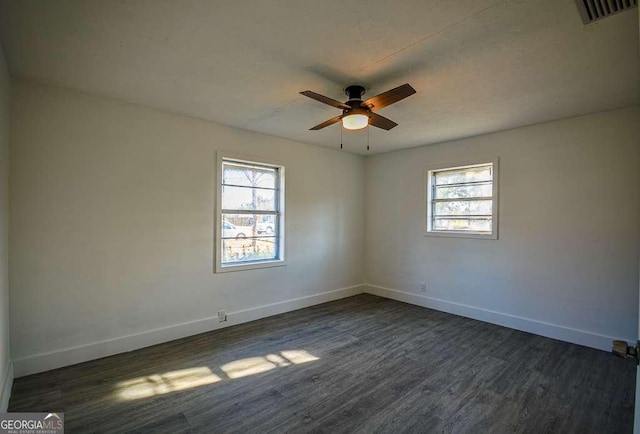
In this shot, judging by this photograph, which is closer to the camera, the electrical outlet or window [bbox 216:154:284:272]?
the electrical outlet

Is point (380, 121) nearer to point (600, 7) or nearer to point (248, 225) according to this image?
point (600, 7)

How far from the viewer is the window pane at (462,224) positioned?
14.4ft

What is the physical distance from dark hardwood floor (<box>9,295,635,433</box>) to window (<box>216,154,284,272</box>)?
1.02m

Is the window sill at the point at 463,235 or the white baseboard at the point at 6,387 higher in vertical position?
the window sill at the point at 463,235

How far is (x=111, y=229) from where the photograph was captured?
10.4ft

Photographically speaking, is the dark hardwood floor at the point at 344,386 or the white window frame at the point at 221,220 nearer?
the dark hardwood floor at the point at 344,386

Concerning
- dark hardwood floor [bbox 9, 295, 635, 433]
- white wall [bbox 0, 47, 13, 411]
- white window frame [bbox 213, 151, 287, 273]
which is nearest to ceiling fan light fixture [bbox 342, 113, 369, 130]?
white window frame [bbox 213, 151, 287, 273]

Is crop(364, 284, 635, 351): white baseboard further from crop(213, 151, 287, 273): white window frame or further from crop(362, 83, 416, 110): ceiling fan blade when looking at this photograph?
crop(362, 83, 416, 110): ceiling fan blade

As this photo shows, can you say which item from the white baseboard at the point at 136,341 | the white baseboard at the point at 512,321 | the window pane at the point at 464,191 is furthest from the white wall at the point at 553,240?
the white baseboard at the point at 136,341

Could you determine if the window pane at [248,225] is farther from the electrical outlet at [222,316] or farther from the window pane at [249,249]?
the electrical outlet at [222,316]

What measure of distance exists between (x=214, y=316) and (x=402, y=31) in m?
3.63

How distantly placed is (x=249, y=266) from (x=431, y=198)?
119 inches

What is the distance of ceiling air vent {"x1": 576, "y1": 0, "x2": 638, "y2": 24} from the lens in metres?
1.66

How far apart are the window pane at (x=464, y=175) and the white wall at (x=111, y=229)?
2.57 metres
